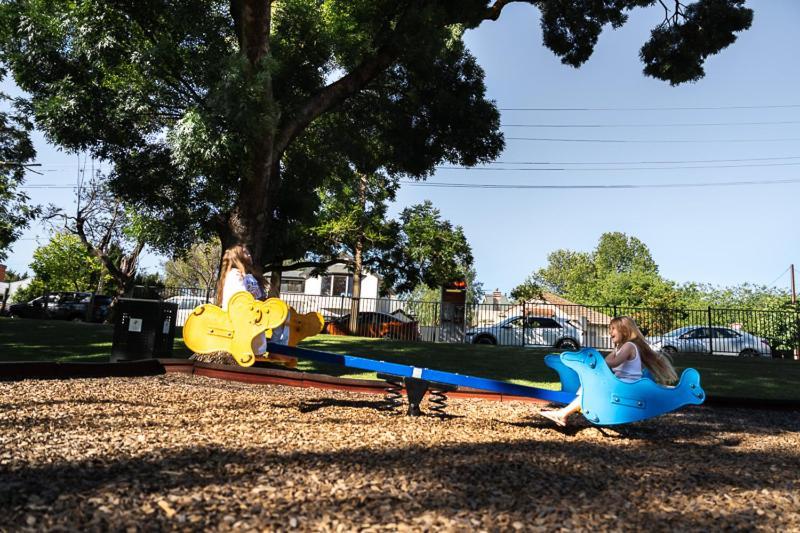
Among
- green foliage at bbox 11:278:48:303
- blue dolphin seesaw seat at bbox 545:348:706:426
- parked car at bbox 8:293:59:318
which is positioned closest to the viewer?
blue dolphin seesaw seat at bbox 545:348:706:426

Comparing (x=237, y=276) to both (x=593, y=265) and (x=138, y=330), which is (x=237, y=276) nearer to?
(x=138, y=330)

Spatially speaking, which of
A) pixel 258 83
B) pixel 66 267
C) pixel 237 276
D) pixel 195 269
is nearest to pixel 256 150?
pixel 258 83

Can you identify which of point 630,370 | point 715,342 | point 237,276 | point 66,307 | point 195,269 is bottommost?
point 630,370

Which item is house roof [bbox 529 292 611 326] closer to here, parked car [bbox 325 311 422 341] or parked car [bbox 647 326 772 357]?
parked car [bbox 647 326 772 357]

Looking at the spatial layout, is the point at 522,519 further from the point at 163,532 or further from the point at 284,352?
the point at 284,352

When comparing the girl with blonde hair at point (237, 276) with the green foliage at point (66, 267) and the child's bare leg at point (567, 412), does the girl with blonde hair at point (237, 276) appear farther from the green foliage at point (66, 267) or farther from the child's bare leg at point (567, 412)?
the green foliage at point (66, 267)

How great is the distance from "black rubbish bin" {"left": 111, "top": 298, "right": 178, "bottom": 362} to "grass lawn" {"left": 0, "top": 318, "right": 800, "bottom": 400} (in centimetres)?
124

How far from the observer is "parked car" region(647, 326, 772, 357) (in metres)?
19.9

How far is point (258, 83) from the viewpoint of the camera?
8.03 meters

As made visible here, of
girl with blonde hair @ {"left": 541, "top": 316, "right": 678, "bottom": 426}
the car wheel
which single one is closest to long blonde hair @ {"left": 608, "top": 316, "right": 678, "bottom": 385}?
girl with blonde hair @ {"left": 541, "top": 316, "right": 678, "bottom": 426}

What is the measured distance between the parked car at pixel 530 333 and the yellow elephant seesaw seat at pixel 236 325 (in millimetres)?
16372

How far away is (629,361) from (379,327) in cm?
1981

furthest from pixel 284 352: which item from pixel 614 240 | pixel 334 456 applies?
pixel 614 240

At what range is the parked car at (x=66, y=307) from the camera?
29.0m
